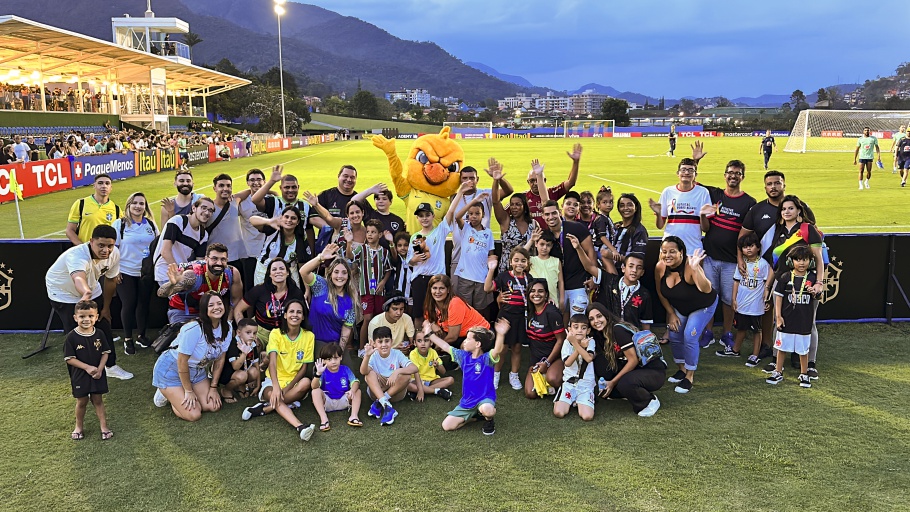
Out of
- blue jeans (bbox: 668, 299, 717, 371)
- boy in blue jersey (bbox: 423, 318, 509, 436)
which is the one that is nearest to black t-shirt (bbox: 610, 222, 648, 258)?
blue jeans (bbox: 668, 299, 717, 371)

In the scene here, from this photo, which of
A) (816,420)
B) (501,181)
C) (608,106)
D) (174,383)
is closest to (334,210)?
(501,181)

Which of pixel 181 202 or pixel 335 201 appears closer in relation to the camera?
pixel 181 202

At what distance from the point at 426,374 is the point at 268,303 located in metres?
1.79

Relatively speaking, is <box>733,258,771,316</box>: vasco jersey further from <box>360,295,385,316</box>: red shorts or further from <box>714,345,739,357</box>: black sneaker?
<box>360,295,385,316</box>: red shorts

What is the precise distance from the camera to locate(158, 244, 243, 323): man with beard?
6.58 meters

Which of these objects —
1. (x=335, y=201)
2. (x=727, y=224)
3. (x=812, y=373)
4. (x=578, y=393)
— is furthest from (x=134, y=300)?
(x=812, y=373)

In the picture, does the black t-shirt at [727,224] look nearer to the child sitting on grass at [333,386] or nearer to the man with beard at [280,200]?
the child sitting on grass at [333,386]

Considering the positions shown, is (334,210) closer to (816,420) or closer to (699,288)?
(699,288)

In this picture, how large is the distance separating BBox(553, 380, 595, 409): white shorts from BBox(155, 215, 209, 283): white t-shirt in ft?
14.2

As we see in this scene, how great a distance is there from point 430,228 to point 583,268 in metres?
1.81

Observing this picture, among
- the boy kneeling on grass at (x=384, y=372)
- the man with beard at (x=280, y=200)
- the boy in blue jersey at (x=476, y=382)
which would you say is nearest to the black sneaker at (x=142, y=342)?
the man with beard at (x=280, y=200)

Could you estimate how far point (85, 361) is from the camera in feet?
17.9

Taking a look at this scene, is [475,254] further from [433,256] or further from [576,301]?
[576,301]

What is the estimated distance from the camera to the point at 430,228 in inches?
294
